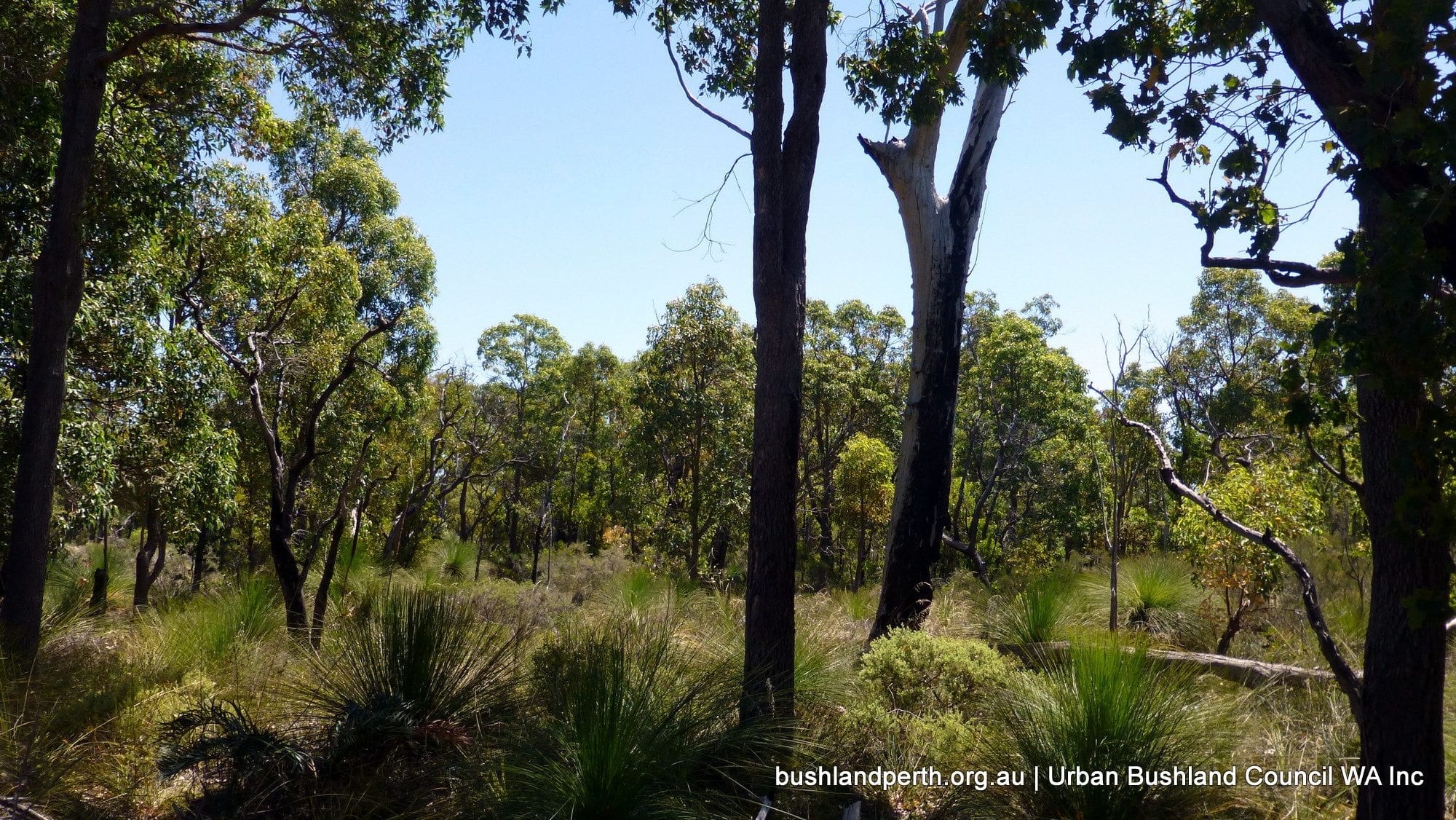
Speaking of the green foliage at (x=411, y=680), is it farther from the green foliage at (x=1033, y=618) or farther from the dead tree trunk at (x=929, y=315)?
the green foliage at (x=1033, y=618)

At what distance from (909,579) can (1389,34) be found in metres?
6.38

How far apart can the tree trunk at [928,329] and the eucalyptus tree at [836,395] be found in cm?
1225

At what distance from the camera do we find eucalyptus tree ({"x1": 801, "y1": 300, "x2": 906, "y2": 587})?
22.8m

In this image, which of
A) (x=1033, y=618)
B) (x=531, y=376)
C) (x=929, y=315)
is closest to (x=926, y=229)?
(x=929, y=315)

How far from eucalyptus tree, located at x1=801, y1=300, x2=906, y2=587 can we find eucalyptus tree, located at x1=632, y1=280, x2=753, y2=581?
3.98 metres

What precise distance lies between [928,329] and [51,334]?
7330mm

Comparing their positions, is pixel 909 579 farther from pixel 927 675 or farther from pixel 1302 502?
pixel 1302 502

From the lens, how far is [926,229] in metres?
9.24

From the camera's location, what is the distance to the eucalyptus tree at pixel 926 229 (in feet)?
25.0

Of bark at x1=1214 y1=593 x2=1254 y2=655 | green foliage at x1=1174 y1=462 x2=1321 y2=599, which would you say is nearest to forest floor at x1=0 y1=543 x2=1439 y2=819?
green foliage at x1=1174 y1=462 x2=1321 y2=599

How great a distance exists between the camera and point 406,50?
28.7 feet

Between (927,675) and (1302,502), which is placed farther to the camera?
(1302,502)

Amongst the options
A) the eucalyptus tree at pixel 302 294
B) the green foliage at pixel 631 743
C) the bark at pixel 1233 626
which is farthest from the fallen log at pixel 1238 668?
the eucalyptus tree at pixel 302 294

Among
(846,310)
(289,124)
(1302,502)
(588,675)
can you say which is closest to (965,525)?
(846,310)
